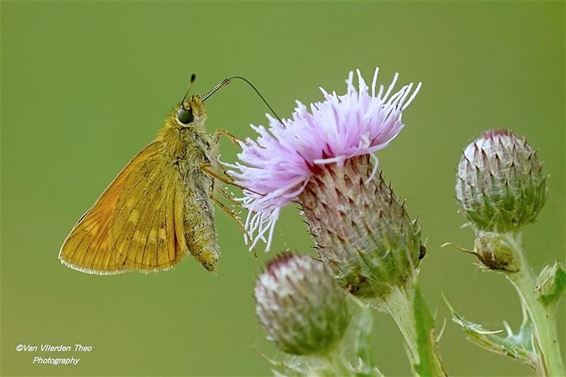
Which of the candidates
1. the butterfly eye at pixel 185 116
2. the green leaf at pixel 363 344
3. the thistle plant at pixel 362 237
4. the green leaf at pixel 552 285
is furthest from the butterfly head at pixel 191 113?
the green leaf at pixel 552 285

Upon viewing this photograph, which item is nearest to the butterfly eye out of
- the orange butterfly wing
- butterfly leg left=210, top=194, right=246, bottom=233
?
the orange butterfly wing

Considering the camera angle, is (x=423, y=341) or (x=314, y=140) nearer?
(x=423, y=341)

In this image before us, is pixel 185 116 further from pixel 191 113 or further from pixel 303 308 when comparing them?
pixel 303 308

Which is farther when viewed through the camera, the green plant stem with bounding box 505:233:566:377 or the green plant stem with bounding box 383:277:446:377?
the green plant stem with bounding box 505:233:566:377

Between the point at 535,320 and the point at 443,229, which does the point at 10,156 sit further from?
the point at 535,320

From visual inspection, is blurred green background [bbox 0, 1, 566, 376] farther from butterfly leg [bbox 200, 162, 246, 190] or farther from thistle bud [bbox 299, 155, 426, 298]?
thistle bud [bbox 299, 155, 426, 298]

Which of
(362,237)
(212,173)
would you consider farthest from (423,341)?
(212,173)
